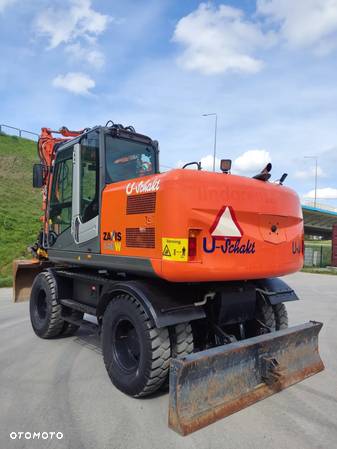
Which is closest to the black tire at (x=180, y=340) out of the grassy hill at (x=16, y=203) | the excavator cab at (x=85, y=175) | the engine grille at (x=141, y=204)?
the engine grille at (x=141, y=204)

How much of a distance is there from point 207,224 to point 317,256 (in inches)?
952

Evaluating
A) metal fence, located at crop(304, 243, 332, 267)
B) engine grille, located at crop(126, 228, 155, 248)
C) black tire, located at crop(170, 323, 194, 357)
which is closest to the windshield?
engine grille, located at crop(126, 228, 155, 248)

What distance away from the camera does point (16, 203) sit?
2333cm

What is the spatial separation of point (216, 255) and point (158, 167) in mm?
2377

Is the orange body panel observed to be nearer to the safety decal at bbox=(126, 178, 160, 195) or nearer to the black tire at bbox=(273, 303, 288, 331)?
the safety decal at bbox=(126, 178, 160, 195)

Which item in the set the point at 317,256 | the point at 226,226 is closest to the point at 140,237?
the point at 226,226

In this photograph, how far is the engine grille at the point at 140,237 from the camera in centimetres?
378

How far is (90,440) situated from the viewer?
3080 millimetres

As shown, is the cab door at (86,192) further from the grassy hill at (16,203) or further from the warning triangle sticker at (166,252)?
the grassy hill at (16,203)

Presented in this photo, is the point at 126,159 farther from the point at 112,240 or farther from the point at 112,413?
the point at 112,413

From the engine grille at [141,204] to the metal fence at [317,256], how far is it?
75.6 feet

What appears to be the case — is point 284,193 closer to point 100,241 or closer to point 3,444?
point 100,241

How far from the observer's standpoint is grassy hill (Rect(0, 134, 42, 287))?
1617cm

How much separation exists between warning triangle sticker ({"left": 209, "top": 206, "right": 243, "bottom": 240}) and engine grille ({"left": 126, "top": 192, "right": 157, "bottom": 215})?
2.04ft
